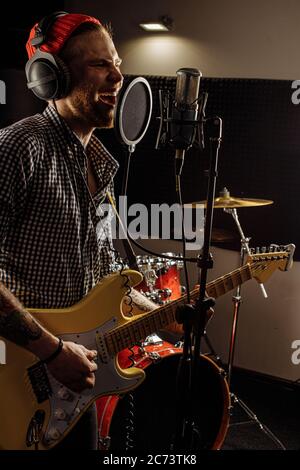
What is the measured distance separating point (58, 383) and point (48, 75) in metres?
1.02

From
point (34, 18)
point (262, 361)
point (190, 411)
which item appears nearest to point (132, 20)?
point (34, 18)

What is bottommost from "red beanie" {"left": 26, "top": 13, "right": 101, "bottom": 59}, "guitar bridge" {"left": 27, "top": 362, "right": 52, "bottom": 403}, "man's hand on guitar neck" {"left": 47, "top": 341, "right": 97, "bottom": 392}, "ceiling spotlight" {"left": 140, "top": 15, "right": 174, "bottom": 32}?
"guitar bridge" {"left": 27, "top": 362, "right": 52, "bottom": 403}

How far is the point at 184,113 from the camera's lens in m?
1.45

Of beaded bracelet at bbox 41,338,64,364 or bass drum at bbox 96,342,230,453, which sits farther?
bass drum at bbox 96,342,230,453

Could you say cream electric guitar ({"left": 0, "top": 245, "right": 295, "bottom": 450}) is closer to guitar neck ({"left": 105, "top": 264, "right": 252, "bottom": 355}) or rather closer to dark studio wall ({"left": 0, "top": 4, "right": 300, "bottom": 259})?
guitar neck ({"left": 105, "top": 264, "right": 252, "bottom": 355})

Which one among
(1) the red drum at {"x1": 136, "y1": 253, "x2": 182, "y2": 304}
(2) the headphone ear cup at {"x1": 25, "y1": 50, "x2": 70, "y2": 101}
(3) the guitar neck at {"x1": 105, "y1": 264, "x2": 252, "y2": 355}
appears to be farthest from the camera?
(1) the red drum at {"x1": 136, "y1": 253, "x2": 182, "y2": 304}

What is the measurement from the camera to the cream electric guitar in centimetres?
160

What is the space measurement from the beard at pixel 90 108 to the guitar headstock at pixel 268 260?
1.00m

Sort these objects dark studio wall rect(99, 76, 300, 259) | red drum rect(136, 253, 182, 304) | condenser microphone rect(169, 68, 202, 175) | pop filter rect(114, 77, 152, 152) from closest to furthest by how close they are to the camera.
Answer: condenser microphone rect(169, 68, 202, 175)
pop filter rect(114, 77, 152, 152)
red drum rect(136, 253, 182, 304)
dark studio wall rect(99, 76, 300, 259)

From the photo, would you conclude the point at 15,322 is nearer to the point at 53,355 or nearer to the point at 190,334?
the point at 53,355

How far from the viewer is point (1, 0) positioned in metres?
4.01

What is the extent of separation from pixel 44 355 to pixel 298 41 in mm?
3141

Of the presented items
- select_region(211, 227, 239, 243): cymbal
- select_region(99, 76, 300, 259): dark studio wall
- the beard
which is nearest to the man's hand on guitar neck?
the beard

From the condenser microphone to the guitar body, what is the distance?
0.52 meters
